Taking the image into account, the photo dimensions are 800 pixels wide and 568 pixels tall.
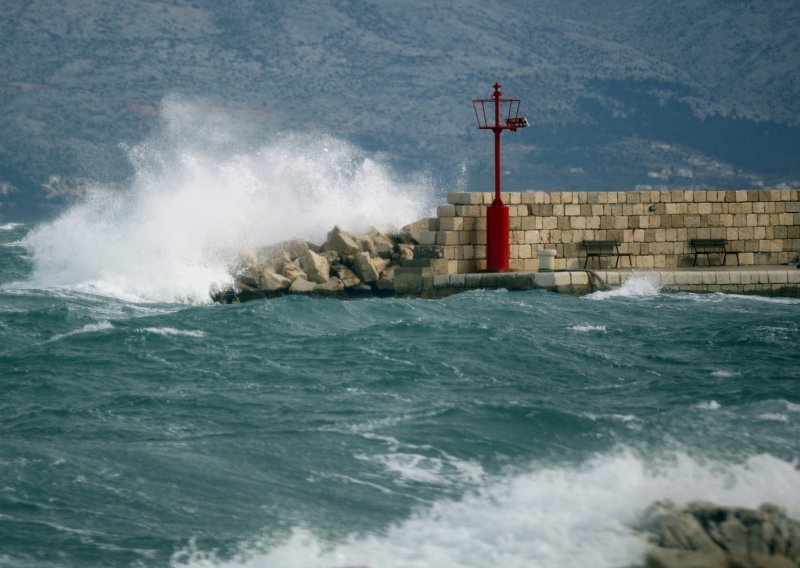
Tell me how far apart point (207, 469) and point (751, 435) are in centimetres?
364

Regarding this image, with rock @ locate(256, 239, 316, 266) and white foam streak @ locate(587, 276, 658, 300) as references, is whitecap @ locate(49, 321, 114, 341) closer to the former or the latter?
rock @ locate(256, 239, 316, 266)

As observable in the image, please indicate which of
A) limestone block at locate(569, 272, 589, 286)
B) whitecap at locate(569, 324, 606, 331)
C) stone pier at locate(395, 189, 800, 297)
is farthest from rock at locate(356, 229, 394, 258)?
whitecap at locate(569, 324, 606, 331)

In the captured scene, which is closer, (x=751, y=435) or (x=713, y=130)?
(x=751, y=435)

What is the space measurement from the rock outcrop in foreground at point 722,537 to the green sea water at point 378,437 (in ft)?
0.59

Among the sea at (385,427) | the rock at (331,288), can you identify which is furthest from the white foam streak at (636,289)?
the rock at (331,288)

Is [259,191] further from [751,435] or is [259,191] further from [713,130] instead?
[713,130]

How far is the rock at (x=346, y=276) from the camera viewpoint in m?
17.1

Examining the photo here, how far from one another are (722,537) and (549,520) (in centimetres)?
96

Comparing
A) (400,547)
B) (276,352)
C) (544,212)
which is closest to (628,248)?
(544,212)

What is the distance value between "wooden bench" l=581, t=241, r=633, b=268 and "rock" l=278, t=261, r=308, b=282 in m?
4.10

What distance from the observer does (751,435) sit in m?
7.94

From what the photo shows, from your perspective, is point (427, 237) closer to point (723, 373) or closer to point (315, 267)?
point (315, 267)

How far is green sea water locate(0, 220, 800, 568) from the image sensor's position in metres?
6.36

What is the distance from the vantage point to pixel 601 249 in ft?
56.3
